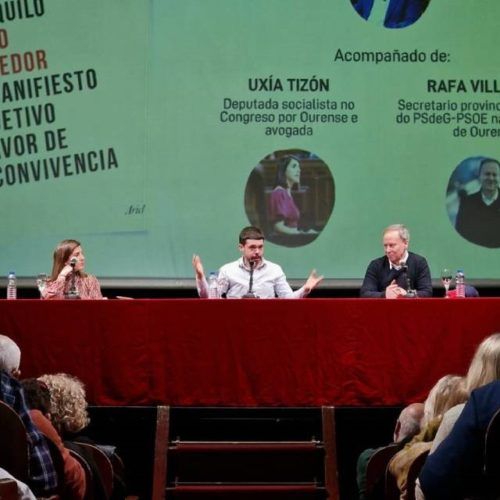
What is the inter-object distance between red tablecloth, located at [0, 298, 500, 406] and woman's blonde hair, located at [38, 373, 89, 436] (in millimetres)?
869

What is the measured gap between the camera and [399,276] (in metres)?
6.24

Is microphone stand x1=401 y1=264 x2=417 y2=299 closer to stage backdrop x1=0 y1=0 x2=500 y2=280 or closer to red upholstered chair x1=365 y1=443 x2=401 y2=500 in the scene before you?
stage backdrop x1=0 y1=0 x2=500 y2=280

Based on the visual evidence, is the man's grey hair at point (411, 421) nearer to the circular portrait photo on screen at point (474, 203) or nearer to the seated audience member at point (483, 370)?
the seated audience member at point (483, 370)

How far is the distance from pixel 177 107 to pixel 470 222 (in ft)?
6.30

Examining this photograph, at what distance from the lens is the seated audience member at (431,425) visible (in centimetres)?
368

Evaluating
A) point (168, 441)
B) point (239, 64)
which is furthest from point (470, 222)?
point (168, 441)

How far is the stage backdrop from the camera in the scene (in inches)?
272

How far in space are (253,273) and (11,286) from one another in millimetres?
1339

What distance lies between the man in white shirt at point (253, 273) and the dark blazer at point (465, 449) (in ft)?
11.2

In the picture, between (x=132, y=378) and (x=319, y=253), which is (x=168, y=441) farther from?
(x=319, y=253)

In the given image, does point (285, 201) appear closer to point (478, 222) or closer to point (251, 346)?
point (478, 222)

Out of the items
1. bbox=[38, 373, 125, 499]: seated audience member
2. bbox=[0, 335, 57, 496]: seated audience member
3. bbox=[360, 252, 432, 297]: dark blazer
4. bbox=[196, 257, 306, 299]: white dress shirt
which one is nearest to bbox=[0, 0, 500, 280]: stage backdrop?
bbox=[196, 257, 306, 299]: white dress shirt

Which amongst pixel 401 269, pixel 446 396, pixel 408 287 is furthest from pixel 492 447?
pixel 401 269

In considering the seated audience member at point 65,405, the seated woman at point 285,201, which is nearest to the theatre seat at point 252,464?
the seated audience member at point 65,405
